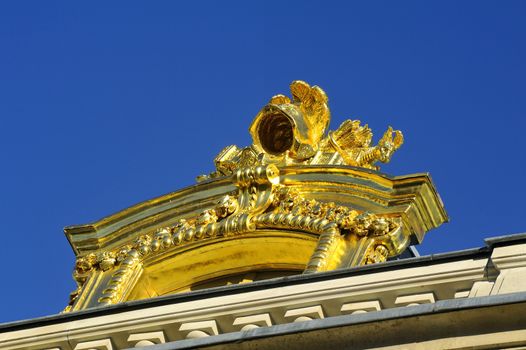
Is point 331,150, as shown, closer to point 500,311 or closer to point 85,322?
point 85,322

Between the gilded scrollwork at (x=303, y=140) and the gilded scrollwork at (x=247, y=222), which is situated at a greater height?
the gilded scrollwork at (x=303, y=140)

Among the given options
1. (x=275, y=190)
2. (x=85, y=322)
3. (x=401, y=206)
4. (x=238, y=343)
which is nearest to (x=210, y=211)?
(x=275, y=190)

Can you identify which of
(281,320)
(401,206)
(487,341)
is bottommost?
(487,341)

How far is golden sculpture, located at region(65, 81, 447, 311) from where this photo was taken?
2295cm

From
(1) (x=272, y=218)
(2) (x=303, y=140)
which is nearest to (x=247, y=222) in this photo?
(1) (x=272, y=218)

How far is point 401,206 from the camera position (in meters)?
23.0

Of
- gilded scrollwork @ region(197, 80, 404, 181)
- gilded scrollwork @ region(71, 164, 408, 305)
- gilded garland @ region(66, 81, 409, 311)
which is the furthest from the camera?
gilded scrollwork @ region(197, 80, 404, 181)

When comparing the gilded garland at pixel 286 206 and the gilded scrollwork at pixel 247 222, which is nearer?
the gilded garland at pixel 286 206

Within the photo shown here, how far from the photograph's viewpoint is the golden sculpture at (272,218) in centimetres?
2295

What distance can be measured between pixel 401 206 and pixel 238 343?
5964mm

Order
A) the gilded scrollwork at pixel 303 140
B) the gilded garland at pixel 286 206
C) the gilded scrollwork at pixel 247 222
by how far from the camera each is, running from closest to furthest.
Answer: the gilded garland at pixel 286 206
the gilded scrollwork at pixel 247 222
the gilded scrollwork at pixel 303 140

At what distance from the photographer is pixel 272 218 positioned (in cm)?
2367

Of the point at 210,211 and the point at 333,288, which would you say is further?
the point at 210,211

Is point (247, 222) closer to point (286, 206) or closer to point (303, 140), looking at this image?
point (286, 206)
